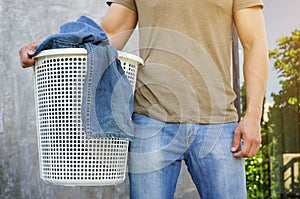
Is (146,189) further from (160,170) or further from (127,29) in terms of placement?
(127,29)

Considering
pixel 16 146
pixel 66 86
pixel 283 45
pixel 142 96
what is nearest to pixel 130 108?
pixel 142 96

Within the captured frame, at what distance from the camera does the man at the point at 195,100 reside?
1726 mm

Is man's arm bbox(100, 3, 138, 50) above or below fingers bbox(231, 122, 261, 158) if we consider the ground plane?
above

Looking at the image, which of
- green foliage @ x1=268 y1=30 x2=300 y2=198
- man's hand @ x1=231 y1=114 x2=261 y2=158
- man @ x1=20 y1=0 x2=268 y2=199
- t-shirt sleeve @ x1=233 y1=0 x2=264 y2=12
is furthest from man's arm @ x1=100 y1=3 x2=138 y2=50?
green foliage @ x1=268 y1=30 x2=300 y2=198

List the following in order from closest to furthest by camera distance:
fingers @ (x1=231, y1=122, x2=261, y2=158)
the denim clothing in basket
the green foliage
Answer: the denim clothing in basket, fingers @ (x1=231, y1=122, x2=261, y2=158), the green foliage

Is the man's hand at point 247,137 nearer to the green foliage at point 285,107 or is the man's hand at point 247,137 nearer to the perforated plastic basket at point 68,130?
the perforated plastic basket at point 68,130

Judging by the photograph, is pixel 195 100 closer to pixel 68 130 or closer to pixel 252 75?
pixel 252 75

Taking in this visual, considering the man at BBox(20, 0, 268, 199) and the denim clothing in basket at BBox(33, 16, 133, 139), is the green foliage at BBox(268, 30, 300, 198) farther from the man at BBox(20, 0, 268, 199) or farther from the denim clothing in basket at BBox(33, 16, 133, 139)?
the denim clothing in basket at BBox(33, 16, 133, 139)

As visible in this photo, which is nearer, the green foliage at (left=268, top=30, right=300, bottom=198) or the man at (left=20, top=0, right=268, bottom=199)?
the man at (left=20, top=0, right=268, bottom=199)

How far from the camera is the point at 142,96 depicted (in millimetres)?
1778

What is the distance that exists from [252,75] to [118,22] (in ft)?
1.79

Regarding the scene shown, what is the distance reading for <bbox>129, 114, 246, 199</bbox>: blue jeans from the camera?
1722 millimetres

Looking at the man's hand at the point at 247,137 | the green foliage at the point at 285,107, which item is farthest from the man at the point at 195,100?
the green foliage at the point at 285,107

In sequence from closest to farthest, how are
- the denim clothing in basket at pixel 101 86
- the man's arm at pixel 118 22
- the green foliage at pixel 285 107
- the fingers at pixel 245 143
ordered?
the denim clothing in basket at pixel 101 86
the fingers at pixel 245 143
the man's arm at pixel 118 22
the green foliage at pixel 285 107
